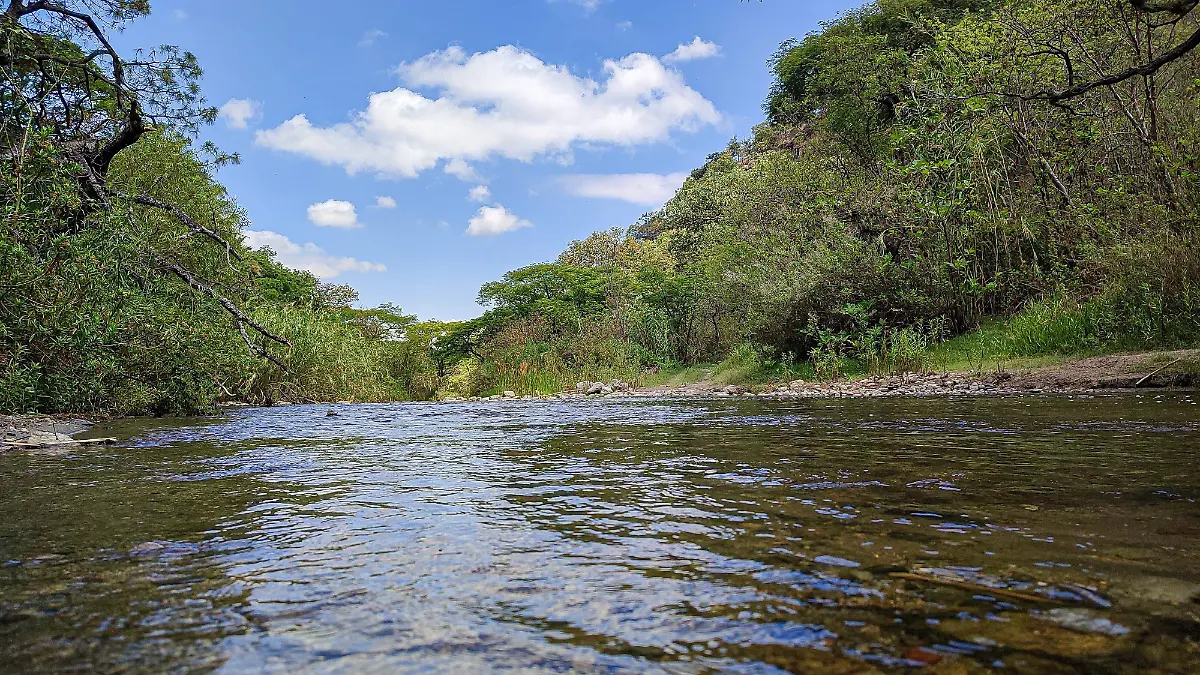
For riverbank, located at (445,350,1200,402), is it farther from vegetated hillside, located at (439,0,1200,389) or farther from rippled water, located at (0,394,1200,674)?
rippled water, located at (0,394,1200,674)

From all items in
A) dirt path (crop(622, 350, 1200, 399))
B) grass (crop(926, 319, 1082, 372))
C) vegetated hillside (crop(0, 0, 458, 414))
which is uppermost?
vegetated hillside (crop(0, 0, 458, 414))

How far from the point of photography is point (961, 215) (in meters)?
14.9

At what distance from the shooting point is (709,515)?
279 centimetres

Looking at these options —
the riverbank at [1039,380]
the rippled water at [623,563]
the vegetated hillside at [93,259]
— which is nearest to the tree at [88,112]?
the vegetated hillside at [93,259]

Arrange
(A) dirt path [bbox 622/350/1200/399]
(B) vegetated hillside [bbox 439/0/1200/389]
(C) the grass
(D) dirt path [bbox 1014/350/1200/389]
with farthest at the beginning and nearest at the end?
(C) the grass, (B) vegetated hillside [bbox 439/0/1200/389], (A) dirt path [bbox 622/350/1200/399], (D) dirt path [bbox 1014/350/1200/389]

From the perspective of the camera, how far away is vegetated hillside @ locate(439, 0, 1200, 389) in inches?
414

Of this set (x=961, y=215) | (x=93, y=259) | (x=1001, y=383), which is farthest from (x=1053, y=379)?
(x=93, y=259)

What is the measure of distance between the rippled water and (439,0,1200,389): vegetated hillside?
4.38m

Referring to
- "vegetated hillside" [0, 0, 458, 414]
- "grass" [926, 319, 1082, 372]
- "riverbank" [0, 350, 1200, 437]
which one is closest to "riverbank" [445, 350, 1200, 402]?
"riverbank" [0, 350, 1200, 437]

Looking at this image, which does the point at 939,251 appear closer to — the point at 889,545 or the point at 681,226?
the point at 889,545

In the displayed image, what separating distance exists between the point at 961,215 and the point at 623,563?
15.3m

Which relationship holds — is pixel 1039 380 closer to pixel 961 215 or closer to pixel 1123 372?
Result: pixel 1123 372

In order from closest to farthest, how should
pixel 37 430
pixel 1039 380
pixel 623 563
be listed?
pixel 623 563
pixel 37 430
pixel 1039 380

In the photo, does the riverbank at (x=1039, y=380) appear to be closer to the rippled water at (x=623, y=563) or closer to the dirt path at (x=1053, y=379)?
the dirt path at (x=1053, y=379)
